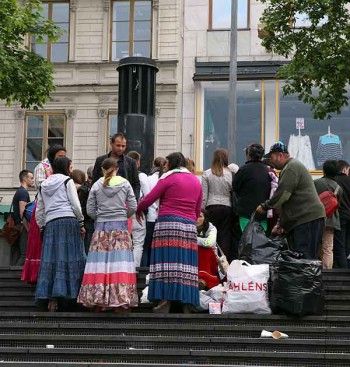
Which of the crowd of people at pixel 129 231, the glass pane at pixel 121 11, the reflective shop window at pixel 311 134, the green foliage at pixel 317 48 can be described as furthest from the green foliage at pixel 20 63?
the crowd of people at pixel 129 231

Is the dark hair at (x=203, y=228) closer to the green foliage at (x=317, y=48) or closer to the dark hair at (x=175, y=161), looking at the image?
the dark hair at (x=175, y=161)

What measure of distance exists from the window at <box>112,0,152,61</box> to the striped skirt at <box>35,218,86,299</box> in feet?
61.9

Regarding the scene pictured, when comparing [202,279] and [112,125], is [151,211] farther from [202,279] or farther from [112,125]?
[112,125]

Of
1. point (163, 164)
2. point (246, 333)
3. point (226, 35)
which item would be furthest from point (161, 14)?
point (246, 333)

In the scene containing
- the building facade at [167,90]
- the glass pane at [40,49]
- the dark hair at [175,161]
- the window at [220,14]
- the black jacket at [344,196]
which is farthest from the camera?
the glass pane at [40,49]

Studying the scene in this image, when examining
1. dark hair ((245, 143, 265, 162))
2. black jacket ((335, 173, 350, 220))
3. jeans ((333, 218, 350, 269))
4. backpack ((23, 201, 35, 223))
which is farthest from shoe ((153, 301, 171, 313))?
black jacket ((335, 173, 350, 220))

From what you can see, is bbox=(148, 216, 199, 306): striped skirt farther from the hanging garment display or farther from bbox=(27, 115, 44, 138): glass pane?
bbox=(27, 115, 44, 138): glass pane

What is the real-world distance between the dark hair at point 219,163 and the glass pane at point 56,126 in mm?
17005

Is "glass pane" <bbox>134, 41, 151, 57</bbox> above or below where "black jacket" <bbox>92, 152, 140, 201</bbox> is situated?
above

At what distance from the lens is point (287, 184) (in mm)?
12039

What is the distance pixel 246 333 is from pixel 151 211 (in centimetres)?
345

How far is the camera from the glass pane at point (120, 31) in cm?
3095

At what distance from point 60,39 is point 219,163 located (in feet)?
59.0

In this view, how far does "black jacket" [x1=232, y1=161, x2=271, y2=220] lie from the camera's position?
44.6 feet
